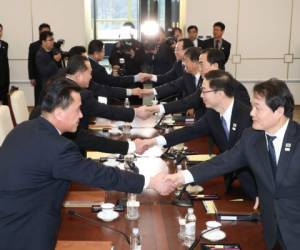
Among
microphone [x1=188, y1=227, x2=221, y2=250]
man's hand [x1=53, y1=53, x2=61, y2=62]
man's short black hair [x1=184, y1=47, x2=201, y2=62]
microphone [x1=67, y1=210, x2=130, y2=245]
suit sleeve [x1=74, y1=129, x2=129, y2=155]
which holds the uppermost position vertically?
man's short black hair [x1=184, y1=47, x2=201, y2=62]

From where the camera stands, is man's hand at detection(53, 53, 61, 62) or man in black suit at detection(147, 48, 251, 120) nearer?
man in black suit at detection(147, 48, 251, 120)

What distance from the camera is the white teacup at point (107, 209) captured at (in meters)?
2.75

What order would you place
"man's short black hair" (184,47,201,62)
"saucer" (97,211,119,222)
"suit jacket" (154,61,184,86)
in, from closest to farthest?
"saucer" (97,211,119,222), "man's short black hair" (184,47,201,62), "suit jacket" (154,61,184,86)

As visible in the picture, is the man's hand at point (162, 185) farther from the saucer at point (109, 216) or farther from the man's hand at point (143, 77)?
the man's hand at point (143, 77)

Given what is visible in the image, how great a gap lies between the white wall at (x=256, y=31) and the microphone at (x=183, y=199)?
23.9 feet

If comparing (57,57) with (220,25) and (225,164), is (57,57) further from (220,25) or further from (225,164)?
(225,164)

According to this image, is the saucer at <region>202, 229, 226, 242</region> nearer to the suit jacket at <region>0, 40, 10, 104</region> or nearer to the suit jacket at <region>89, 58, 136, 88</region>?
the suit jacket at <region>89, 58, 136, 88</region>

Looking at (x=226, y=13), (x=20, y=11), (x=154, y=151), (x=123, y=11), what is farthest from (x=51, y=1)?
(x=154, y=151)

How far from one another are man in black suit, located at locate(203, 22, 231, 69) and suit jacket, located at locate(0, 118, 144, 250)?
718 centimetres

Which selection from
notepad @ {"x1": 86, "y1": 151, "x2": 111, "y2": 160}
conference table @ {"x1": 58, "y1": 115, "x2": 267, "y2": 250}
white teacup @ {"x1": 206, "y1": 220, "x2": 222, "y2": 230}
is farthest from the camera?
notepad @ {"x1": 86, "y1": 151, "x2": 111, "y2": 160}

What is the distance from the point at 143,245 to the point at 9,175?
29.9 inches

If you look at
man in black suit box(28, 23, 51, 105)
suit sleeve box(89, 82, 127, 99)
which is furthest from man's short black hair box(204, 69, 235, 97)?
man in black suit box(28, 23, 51, 105)

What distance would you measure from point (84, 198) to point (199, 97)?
7.68 feet

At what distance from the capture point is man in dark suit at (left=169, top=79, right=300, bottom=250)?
8.18 feet
